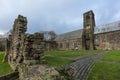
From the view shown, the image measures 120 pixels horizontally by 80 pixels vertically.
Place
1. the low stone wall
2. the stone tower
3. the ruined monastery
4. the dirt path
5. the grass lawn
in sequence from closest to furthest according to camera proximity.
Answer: the dirt path, the low stone wall, the grass lawn, the ruined monastery, the stone tower

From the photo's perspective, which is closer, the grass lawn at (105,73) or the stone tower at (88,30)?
the grass lawn at (105,73)

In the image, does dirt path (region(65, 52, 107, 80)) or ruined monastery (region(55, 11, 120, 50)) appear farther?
ruined monastery (region(55, 11, 120, 50))

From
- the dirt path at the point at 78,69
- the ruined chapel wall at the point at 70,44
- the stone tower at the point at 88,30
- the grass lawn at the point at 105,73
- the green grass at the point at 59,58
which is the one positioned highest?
the stone tower at the point at 88,30

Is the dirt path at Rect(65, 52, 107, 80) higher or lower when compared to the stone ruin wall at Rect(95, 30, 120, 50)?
lower

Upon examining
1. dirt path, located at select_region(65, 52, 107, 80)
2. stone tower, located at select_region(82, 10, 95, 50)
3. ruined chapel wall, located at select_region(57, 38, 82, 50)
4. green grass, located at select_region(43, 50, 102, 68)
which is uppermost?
stone tower, located at select_region(82, 10, 95, 50)

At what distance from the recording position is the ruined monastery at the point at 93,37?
43.8 m

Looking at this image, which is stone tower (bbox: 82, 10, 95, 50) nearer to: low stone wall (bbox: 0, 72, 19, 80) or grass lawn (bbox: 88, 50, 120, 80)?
grass lawn (bbox: 88, 50, 120, 80)

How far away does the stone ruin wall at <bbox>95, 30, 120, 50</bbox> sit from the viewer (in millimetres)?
42750

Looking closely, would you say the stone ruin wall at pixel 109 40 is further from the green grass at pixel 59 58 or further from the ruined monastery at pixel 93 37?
the green grass at pixel 59 58

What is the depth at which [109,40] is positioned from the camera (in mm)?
44594

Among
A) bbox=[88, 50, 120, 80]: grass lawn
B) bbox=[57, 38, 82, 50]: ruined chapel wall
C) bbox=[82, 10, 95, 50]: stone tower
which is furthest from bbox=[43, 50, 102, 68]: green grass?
bbox=[57, 38, 82, 50]: ruined chapel wall

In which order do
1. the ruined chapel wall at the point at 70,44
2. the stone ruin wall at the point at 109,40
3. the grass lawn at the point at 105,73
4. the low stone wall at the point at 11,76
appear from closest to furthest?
the low stone wall at the point at 11,76 → the grass lawn at the point at 105,73 → the stone ruin wall at the point at 109,40 → the ruined chapel wall at the point at 70,44

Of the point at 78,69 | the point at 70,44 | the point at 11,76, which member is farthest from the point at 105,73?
the point at 70,44

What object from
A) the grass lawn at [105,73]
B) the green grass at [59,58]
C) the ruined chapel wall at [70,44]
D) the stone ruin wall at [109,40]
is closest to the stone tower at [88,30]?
the ruined chapel wall at [70,44]
